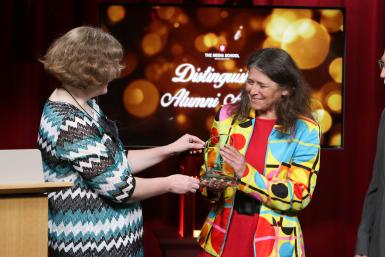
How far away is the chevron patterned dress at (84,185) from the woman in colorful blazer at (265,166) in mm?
345

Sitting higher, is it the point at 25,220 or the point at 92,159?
the point at 92,159

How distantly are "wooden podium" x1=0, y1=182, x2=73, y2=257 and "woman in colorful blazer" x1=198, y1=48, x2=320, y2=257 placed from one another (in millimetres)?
721

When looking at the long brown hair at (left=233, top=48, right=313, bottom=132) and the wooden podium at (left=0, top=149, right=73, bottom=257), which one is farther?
the long brown hair at (left=233, top=48, right=313, bottom=132)

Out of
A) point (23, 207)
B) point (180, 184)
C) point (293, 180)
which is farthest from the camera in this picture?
point (293, 180)

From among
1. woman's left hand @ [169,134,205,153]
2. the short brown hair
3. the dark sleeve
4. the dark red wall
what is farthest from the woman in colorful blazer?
the dark red wall

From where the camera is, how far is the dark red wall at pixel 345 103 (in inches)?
169

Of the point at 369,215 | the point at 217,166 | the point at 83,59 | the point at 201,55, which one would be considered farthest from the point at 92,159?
the point at 201,55

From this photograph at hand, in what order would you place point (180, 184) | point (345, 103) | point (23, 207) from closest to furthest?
point (23, 207)
point (180, 184)
point (345, 103)

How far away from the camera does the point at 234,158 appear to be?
228 centimetres

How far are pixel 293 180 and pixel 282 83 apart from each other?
39cm

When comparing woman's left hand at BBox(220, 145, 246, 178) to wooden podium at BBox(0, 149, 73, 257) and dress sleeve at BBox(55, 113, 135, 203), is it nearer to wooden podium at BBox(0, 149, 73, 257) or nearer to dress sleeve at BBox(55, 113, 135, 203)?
dress sleeve at BBox(55, 113, 135, 203)

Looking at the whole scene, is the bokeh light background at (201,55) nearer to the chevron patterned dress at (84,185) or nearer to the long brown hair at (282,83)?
the long brown hair at (282,83)

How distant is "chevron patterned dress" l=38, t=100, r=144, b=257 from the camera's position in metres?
2.07

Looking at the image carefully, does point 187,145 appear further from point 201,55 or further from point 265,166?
point 201,55
